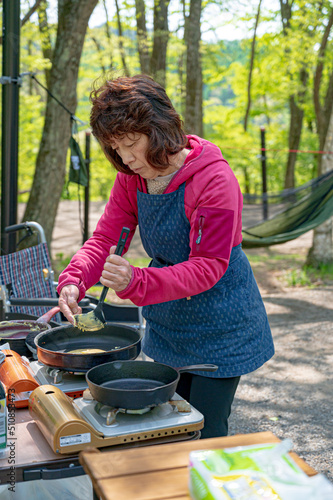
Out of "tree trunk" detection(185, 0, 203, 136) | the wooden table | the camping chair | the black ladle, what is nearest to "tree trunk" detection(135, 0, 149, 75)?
"tree trunk" detection(185, 0, 203, 136)

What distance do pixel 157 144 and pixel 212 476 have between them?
891 mm

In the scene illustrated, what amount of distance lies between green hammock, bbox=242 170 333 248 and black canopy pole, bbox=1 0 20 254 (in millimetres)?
2762

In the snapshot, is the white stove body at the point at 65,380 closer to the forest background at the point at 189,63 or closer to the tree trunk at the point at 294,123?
the forest background at the point at 189,63

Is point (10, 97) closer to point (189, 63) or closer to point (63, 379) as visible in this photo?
point (63, 379)

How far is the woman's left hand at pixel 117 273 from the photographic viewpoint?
1.33 metres

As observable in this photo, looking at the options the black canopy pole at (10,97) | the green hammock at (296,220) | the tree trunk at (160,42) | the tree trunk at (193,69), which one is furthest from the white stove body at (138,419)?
the tree trunk at (160,42)

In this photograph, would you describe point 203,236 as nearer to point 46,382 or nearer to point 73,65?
point 46,382

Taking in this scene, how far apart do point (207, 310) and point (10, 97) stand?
100 inches

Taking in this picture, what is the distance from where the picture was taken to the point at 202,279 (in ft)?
4.66

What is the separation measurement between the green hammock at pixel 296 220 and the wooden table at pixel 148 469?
181 inches

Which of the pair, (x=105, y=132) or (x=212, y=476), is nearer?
(x=212, y=476)

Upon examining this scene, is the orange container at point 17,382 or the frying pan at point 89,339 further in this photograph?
the frying pan at point 89,339

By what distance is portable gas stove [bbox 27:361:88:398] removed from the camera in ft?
5.02

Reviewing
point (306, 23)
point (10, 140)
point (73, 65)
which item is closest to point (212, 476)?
point (10, 140)
